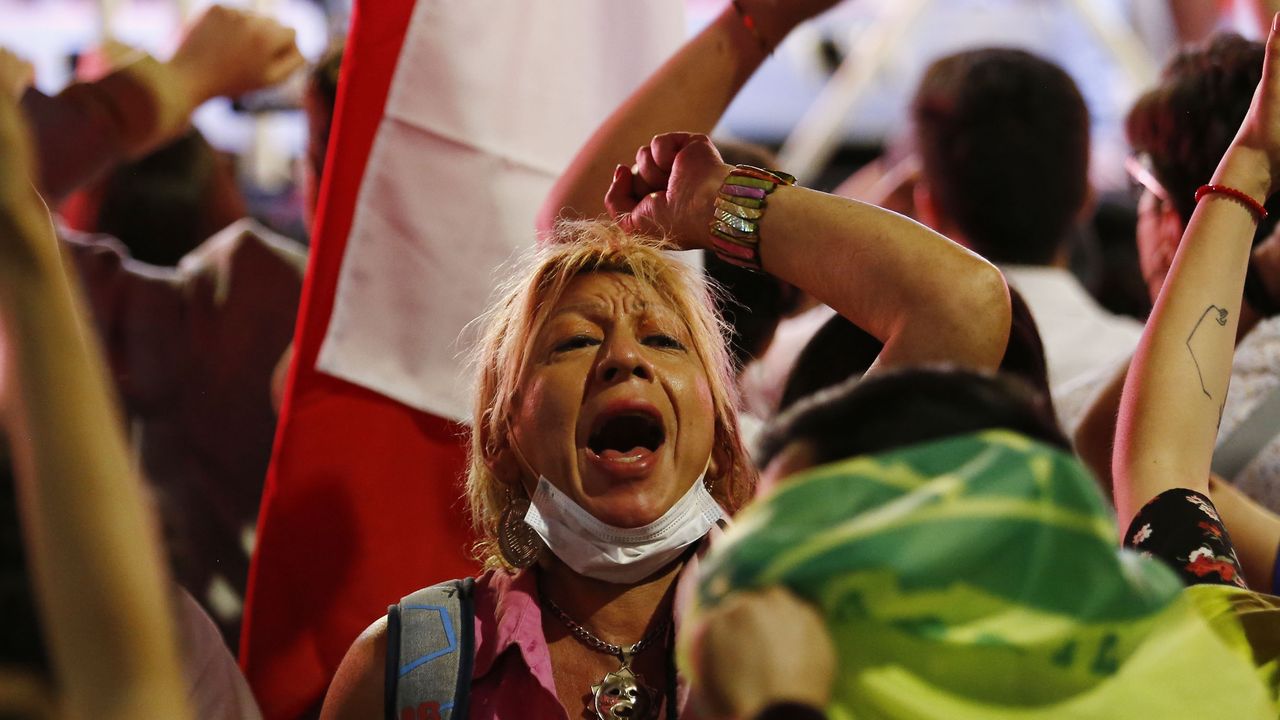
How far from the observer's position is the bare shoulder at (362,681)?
4.78ft

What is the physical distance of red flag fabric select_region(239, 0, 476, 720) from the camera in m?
1.93

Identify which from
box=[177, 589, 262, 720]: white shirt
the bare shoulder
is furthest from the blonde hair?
box=[177, 589, 262, 720]: white shirt

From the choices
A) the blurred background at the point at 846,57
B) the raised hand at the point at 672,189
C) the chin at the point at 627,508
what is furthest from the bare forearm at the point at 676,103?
the blurred background at the point at 846,57

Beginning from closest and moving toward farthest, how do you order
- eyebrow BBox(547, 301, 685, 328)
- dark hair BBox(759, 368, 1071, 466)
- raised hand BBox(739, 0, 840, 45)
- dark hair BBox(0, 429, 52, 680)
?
1. dark hair BBox(759, 368, 1071, 466)
2. dark hair BBox(0, 429, 52, 680)
3. eyebrow BBox(547, 301, 685, 328)
4. raised hand BBox(739, 0, 840, 45)

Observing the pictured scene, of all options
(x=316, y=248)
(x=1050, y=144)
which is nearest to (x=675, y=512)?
(x=316, y=248)

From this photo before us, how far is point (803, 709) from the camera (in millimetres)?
856

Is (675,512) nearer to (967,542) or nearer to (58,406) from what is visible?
(967,542)

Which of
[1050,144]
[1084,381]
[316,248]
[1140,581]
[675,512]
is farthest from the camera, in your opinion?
[1050,144]

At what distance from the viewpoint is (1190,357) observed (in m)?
1.54

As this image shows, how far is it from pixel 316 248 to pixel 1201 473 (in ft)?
4.43

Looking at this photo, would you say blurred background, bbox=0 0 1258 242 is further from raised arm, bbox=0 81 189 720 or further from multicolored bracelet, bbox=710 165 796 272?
raised arm, bbox=0 81 189 720

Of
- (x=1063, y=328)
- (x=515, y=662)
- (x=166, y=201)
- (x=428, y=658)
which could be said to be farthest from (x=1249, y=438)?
(x=166, y=201)

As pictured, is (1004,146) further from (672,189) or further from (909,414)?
(909,414)

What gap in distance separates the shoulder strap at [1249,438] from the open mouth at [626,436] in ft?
3.17
